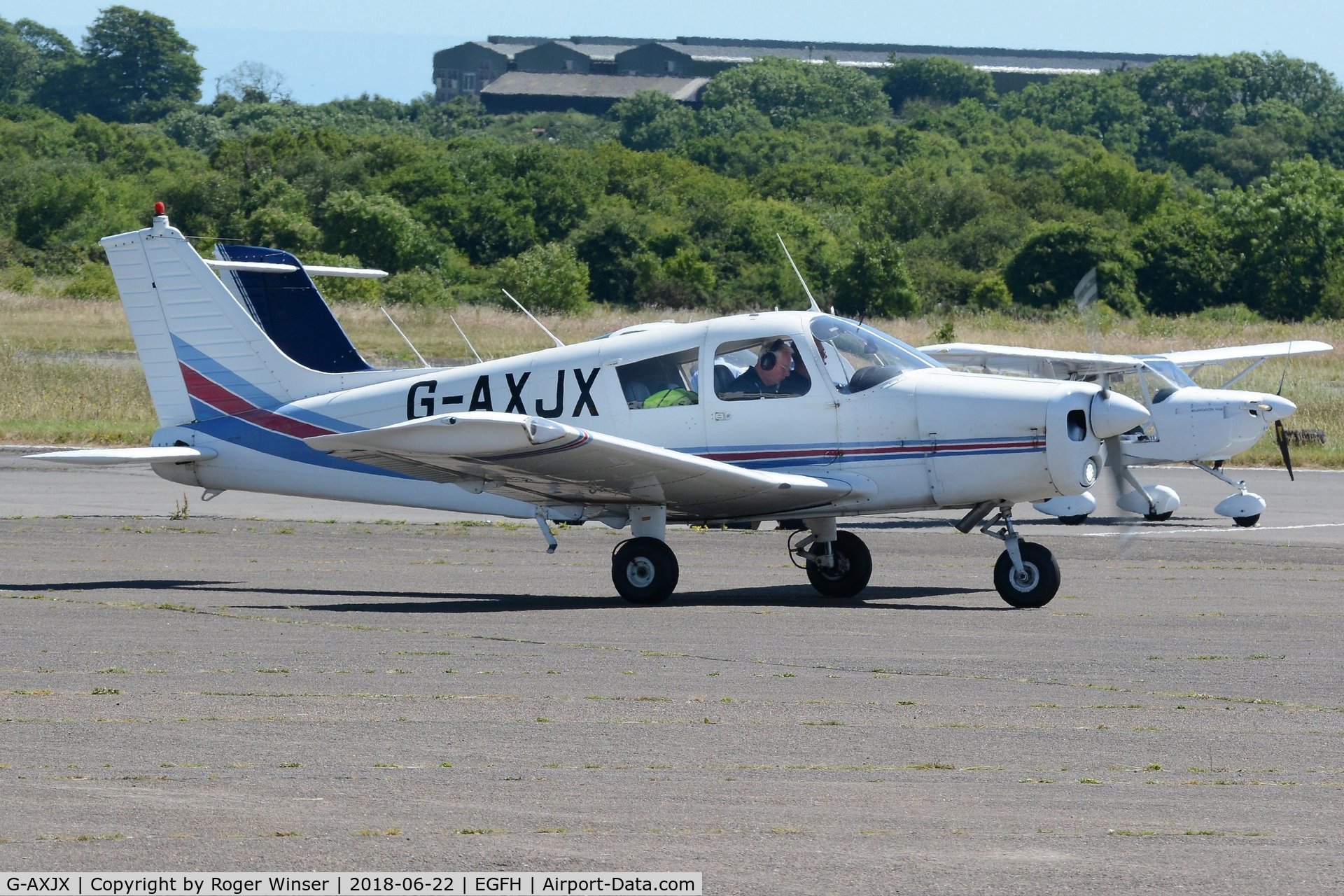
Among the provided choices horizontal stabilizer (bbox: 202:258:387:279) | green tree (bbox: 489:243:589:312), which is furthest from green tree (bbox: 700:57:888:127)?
horizontal stabilizer (bbox: 202:258:387:279)

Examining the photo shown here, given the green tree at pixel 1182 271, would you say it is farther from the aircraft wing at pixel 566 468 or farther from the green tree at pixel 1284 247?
the aircraft wing at pixel 566 468

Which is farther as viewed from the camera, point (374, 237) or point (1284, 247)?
point (374, 237)

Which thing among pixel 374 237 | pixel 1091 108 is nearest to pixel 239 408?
pixel 374 237

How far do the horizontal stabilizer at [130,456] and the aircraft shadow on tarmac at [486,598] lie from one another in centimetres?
100

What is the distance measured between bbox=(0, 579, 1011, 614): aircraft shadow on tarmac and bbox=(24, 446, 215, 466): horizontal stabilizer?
3.27 feet

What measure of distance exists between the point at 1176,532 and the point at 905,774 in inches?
497

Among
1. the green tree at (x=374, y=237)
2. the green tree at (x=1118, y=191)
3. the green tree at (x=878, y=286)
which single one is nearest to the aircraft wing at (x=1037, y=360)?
the green tree at (x=878, y=286)

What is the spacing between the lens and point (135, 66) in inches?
7441

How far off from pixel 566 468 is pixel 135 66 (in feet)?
627

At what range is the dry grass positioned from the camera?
2900cm

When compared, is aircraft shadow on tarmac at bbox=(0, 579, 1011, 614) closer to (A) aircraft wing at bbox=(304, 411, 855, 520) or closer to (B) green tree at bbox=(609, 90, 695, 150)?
(A) aircraft wing at bbox=(304, 411, 855, 520)

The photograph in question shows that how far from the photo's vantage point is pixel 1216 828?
19.9ft

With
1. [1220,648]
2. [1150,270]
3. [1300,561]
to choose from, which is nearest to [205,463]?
[1220,648]

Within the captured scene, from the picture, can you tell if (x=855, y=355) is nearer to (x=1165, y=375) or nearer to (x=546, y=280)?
(x=1165, y=375)
